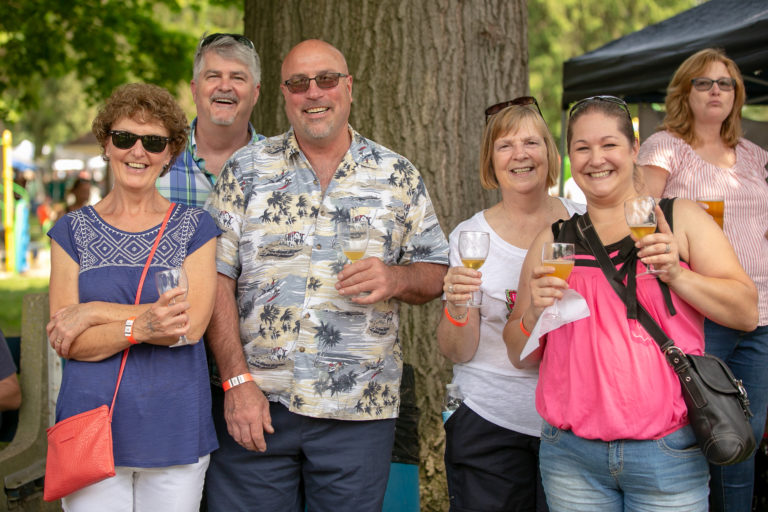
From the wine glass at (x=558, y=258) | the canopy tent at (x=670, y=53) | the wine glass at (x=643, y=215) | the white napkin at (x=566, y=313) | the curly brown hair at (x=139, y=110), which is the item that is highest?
the canopy tent at (x=670, y=53)

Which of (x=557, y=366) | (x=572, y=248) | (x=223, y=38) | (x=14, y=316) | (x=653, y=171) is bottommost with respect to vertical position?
(x=14, y=316)

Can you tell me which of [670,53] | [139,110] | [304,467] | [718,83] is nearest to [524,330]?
[304,467]

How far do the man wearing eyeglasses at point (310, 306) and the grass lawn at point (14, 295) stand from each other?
8.03 m

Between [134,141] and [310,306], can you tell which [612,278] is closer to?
[310,306]

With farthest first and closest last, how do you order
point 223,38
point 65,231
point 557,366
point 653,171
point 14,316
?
point 14,316, point 653,171, point 223,38, point 65,231, point 557,366

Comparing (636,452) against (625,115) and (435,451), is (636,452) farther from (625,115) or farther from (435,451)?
(435,451)

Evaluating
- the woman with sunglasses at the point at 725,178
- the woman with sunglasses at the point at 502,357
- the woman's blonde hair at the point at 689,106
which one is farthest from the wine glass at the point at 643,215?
the woman's blonde hair at the point at 689,106

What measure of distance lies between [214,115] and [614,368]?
2119mm

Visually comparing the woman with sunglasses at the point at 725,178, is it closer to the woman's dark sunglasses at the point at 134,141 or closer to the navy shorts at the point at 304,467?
the navy shorts at the point at 304,467

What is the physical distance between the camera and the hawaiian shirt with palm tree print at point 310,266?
2834 millimetres

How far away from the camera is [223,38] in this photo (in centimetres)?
351

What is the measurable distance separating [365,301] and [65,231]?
3.73ft

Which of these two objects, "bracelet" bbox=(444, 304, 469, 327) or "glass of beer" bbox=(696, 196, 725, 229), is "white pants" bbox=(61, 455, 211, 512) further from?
"glass of beer" bbox=(696, 196, 725, 229)

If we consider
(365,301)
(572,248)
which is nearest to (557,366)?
(572,248)
